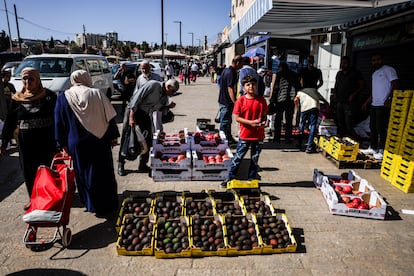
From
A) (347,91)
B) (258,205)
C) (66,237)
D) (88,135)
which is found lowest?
(66,237)

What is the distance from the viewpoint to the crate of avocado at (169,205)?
148 inches

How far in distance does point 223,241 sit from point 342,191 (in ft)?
7.67

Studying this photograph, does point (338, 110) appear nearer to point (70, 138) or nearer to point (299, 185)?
point (299, 185)

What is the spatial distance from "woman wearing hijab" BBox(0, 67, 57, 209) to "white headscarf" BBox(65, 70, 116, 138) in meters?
0.51

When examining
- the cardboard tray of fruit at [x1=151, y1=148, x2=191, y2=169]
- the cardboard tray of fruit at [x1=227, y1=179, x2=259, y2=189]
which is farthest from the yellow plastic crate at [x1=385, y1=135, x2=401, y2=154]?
the cardboard tray of fruit at [x1=151, y1=148, x2=191, y2=169]

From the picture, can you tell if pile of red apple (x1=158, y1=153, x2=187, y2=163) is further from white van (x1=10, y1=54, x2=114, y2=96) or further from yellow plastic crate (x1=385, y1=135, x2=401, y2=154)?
white van (x1=10, y1=54, x2=114, y2=96)

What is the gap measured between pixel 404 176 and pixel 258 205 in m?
2.74

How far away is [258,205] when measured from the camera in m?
4.00

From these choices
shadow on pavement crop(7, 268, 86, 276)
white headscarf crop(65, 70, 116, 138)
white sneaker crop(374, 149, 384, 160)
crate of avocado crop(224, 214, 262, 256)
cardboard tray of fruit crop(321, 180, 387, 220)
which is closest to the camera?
shadow on pavement crop(7, 268, 86, 276)

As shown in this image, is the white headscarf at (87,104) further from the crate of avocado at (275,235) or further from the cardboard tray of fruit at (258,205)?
the crate of avocado at (275,235)

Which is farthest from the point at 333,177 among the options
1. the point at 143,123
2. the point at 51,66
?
the point at 51,66

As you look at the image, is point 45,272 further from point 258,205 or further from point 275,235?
point 258,205

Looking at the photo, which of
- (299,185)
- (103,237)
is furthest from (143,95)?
(299,185)

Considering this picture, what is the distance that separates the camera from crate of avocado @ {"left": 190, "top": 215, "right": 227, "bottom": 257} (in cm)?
323
